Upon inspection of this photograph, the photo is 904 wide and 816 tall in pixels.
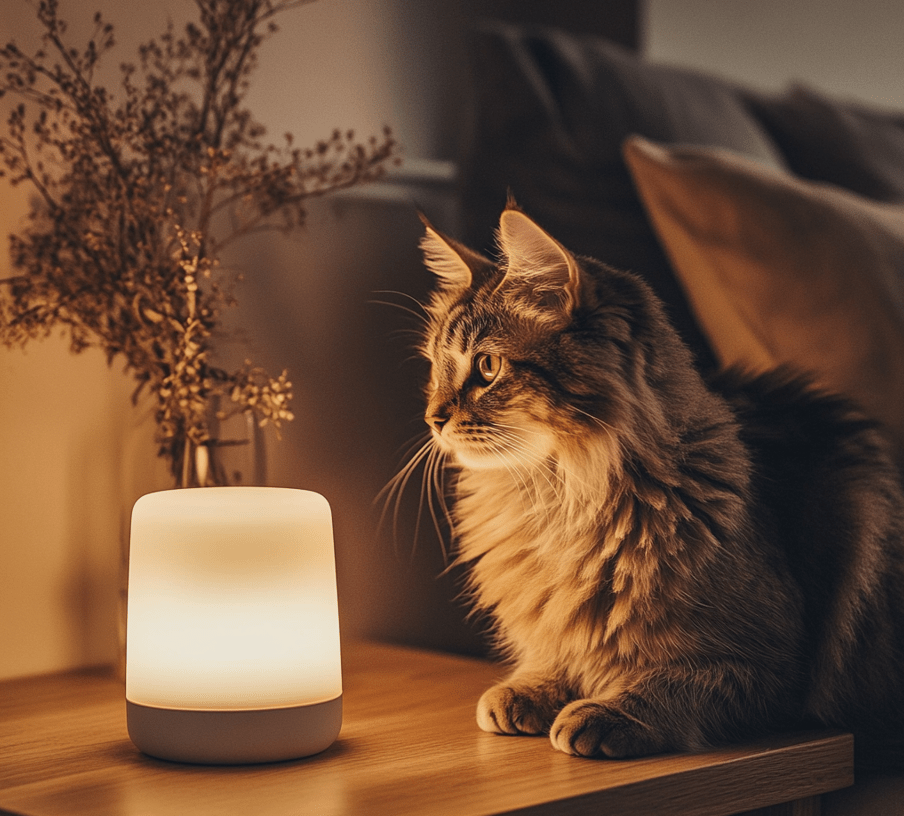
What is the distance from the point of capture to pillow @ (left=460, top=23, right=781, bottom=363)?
5.28 feet

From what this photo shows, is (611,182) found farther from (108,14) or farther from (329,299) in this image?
(108,14)

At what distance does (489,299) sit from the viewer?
1.07 meters

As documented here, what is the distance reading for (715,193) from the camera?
1469 millimetres

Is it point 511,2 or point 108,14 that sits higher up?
point 511,2

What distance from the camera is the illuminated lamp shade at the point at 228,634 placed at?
91 centimetres

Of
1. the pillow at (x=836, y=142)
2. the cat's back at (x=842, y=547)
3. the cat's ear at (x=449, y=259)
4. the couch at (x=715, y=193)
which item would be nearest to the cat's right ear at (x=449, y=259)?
the cat's ear at (x=449, y=259)

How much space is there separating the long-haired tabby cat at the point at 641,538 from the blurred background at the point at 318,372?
45 cm

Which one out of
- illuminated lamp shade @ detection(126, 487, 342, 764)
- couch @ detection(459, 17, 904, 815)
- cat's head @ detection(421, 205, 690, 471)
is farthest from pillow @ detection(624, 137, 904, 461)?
illuminated lamp shade @ detection(126, 487, 342, 764)

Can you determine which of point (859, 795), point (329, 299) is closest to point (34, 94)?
point (329, 299)

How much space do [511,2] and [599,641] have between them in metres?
1.43

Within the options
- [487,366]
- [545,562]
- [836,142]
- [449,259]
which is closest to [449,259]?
[449,259]

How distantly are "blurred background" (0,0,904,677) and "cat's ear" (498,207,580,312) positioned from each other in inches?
20.0

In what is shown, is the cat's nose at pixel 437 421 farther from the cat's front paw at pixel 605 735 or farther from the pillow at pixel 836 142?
the pillow at pixel 836 142

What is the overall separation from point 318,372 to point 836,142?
0.98 meters
